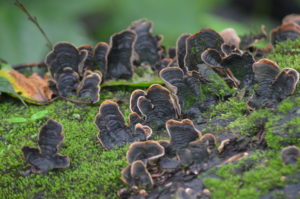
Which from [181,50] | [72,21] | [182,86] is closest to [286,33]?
[181,50]

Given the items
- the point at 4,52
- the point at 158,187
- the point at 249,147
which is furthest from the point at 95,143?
the point at 4,52

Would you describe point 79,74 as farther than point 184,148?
Yes

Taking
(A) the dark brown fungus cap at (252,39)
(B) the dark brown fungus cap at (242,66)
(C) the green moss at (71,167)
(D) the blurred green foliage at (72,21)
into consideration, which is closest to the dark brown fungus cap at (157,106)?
(C) the green moss at (71,167)

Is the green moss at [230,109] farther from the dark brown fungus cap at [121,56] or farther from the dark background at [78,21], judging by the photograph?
the dark background at [78,21]

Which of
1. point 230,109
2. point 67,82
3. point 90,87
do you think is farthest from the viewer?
point 67,82

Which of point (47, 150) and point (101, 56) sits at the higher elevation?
point (101, 56)

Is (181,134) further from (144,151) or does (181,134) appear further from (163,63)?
(163,63)

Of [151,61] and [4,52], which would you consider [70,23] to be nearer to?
[4,52]
